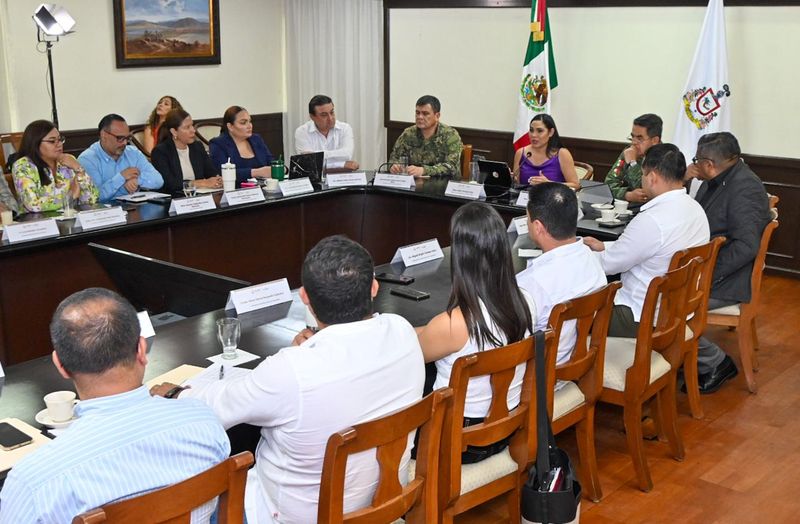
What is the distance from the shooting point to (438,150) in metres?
5.88

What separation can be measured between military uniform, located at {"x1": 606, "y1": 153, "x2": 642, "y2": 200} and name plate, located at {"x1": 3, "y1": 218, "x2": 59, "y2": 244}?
10.3 feet

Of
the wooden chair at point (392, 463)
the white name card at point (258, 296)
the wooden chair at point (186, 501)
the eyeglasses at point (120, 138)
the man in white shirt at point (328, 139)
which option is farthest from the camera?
the man in white shirt at point (328, 139)

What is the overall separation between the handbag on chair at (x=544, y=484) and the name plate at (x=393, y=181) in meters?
3.18

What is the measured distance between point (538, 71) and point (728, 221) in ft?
10.7

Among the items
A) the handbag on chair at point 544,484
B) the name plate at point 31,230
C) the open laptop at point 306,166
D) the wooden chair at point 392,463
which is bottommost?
the handbag on chair at point 544,484

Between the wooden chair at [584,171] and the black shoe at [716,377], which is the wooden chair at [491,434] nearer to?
the black shoe at [716,377]

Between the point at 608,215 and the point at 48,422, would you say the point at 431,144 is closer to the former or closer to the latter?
the point at 608,215

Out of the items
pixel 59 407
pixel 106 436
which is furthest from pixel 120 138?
pixel 106 436

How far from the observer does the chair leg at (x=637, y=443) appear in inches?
126

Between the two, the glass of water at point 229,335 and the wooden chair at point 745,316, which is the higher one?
the glass of water at point 229,335

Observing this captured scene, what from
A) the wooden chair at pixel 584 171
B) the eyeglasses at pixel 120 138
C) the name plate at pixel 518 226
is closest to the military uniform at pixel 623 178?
the wooden chair at pixel 584 171

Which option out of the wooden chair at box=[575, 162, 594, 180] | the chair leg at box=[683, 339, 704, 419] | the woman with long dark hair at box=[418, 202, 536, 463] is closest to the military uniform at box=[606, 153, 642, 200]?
the wooden chair at box=[575, 162, 594, 180]

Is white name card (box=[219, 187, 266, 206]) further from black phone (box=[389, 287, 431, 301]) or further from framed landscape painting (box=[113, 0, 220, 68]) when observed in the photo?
framed landscape painting (box=[113, 0, 220, 68])

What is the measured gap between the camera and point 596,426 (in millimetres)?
3773
